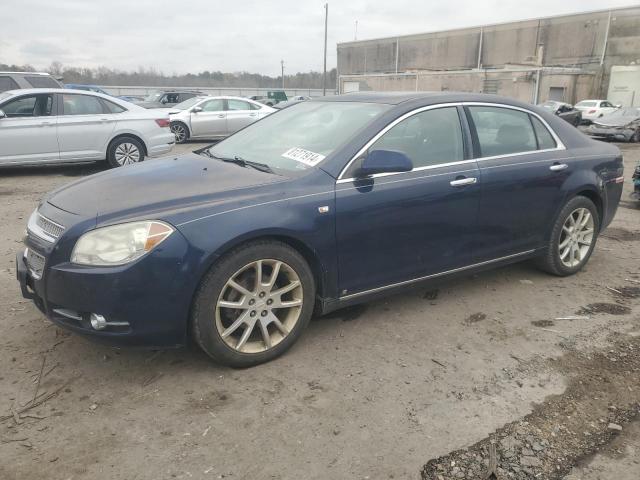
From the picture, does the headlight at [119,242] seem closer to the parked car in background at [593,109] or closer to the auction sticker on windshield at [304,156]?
the auction sticker on windshield at [304,156]

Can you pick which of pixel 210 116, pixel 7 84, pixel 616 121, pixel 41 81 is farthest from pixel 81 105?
pixel 616 121

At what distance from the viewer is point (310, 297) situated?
325cm

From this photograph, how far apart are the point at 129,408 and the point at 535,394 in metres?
2.21

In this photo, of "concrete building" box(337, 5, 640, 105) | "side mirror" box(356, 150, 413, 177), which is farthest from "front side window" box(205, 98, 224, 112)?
"concrete building" box(337, 5, 640, 105)

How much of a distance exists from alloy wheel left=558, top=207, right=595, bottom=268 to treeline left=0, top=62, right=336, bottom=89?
5695 cm

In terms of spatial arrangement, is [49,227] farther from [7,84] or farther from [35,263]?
[7,84]

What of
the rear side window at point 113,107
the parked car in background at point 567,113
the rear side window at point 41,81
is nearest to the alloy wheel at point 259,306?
the rear side window at point 113,107

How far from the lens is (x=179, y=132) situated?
15.4 metres

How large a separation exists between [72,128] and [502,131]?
25.8ft

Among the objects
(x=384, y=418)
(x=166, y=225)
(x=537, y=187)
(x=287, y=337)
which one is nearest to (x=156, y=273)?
(x=166, y=225)

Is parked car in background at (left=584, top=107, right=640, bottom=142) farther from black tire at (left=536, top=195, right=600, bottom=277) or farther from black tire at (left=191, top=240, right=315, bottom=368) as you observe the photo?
black tire at (left=191, top=240, right=315, bottom=368)

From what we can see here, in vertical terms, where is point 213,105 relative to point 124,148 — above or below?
above

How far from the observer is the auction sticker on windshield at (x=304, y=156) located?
3413mm

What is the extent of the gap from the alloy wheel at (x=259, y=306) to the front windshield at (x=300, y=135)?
2.42ft
